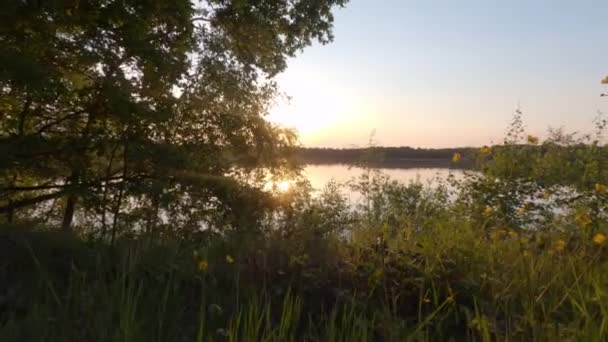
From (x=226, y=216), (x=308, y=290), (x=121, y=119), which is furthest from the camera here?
(x=226, y=216)

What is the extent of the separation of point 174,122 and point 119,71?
880mm

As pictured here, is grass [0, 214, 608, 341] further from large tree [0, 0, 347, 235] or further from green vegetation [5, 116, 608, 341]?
large tree [0, 0, 347, 235]

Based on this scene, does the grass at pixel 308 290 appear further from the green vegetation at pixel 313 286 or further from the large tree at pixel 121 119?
the large tree at pixel 121 119

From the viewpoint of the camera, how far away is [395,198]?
32.8ft

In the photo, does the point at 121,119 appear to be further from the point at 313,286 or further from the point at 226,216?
the point at 313,286

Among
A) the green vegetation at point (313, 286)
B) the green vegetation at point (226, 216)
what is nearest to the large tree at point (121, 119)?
the green vegetation at point (226, 216)

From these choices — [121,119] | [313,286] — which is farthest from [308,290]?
[121,119]

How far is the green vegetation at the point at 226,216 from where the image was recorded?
2.67m

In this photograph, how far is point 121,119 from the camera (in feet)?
18.6

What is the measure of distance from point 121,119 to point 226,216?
6.05 feet

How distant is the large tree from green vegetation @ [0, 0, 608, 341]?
0.03m

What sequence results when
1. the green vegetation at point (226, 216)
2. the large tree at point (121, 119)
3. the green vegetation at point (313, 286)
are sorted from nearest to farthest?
the green vegetation at point (313, 286)
the green vegetation at point (226, 216)
the large tree at point (121, 119)

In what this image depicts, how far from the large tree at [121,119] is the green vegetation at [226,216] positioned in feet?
0.09

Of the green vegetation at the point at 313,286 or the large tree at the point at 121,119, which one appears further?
the large tree at the point at 121,119
